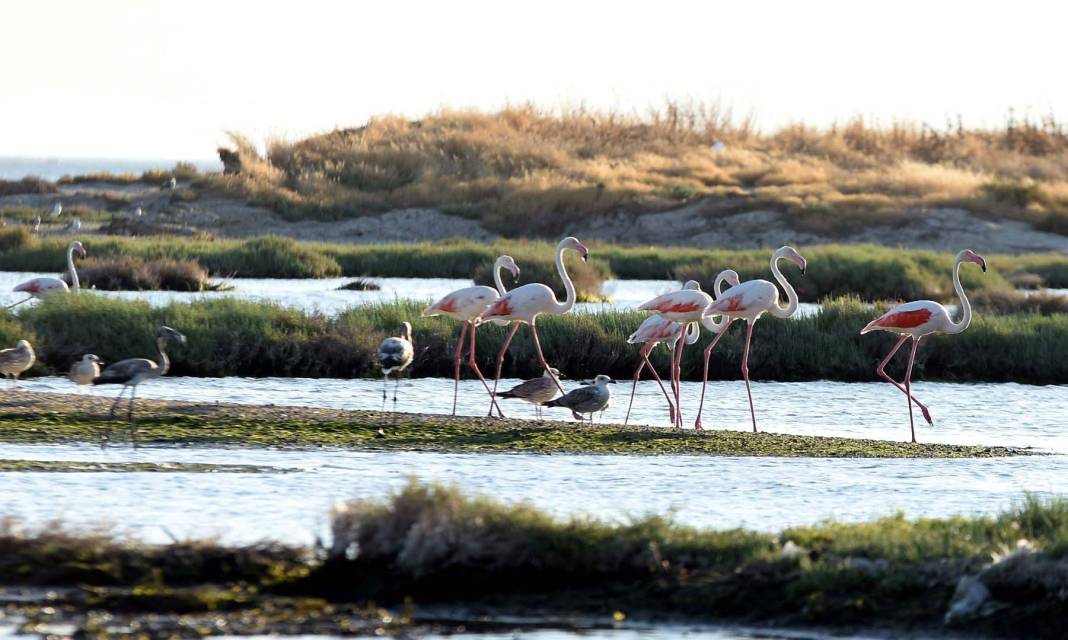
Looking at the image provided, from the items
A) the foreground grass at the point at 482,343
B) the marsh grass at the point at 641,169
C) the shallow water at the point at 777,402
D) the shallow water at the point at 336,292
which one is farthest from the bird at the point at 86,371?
the marsh grass at the point at 641,169

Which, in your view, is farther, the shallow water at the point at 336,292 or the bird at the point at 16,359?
the shallow water at the point at 336,292

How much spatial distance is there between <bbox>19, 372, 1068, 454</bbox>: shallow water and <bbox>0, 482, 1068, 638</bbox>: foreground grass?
235 inches

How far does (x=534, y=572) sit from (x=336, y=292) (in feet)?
56.4

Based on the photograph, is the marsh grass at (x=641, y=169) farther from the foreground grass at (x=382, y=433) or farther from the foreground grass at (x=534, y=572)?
the foreground grass at (x=534, y=572)

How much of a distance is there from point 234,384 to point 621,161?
28525mm

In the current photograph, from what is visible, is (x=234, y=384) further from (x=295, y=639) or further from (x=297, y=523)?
(x=295, y=639)

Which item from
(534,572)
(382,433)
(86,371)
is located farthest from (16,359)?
(534,572)

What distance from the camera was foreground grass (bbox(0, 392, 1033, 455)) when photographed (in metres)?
11.8

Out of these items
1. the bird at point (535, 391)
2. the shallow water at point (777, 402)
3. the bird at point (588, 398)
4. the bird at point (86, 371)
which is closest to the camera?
the bird at point (588, 398)

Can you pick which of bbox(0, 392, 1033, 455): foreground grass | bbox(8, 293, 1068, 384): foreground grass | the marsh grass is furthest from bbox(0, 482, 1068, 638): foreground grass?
the marsh grass

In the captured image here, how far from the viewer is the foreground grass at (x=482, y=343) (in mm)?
16562

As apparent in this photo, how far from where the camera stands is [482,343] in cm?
1753

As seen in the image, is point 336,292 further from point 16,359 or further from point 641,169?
point 641,169

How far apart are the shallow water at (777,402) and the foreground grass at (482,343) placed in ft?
1.46
